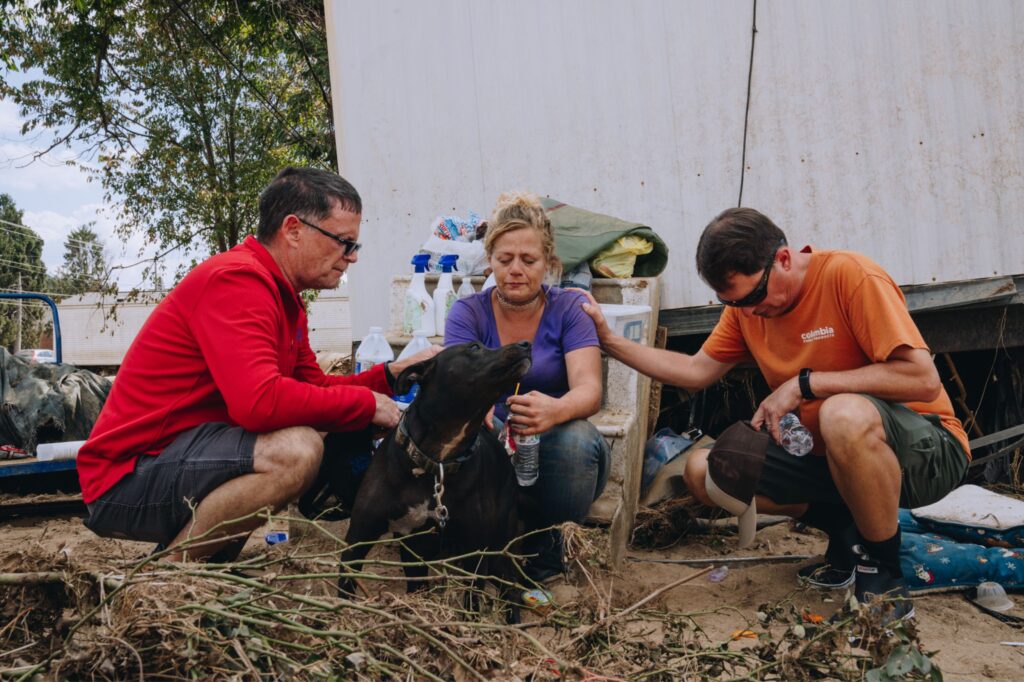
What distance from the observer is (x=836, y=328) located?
127 inches

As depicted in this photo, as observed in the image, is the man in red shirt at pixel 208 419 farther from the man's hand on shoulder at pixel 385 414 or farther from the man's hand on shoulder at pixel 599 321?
the man's hand on shoulder at pixel 599 321

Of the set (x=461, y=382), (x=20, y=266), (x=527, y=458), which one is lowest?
(x=527, y=458)

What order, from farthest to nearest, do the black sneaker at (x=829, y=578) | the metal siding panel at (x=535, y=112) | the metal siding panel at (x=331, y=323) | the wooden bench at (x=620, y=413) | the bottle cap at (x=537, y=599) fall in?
the metal siding panel at (x=331, y=323) → the metal siding panel at (x=535, y=112) → the wooden bench at (x=620, y=413) → the black sneaker at (x=829, y=578) → the bottle cap at (x=537, y=599)

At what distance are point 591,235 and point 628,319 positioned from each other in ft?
2.38

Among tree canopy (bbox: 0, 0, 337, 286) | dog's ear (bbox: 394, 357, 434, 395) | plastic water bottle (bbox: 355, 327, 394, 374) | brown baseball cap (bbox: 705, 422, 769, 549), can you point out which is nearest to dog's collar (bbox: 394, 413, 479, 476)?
dog's ear (bbox: 394, 357, 434, 395)

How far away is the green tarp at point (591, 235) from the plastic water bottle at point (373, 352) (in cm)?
119

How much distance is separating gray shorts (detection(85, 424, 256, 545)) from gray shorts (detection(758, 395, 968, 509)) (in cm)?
205

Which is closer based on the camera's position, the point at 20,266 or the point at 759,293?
the point at 759,293

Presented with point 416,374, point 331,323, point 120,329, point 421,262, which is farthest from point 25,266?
point 416,374

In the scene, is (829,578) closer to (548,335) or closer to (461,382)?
(548,335)

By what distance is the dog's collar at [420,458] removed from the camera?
284 centimetres

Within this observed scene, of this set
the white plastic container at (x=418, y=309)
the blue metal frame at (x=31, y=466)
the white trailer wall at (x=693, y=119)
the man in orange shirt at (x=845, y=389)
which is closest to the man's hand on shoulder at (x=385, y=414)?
the man in orange shirt at (x=845, y=389)

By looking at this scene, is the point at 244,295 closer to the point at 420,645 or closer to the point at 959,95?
the point at 420,645

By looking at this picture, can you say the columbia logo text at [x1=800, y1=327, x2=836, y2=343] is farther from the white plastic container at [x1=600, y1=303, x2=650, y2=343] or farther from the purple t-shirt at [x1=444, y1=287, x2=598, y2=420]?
the white plastic container at [x1=600, y1=303, x2=650, y2=343]
